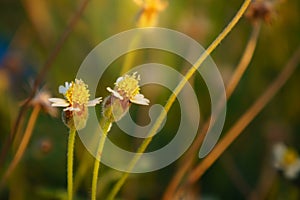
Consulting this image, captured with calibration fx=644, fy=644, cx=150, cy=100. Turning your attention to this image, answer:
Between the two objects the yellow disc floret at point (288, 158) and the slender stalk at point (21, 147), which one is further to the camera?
the yellow disc floret at point (288, 158)

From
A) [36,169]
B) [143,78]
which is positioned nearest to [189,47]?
[143,78]

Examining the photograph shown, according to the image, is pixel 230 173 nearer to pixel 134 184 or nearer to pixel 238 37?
pixel 134 184

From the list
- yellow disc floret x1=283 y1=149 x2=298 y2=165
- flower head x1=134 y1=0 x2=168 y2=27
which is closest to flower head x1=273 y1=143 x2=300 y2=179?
yellow disc floret x1=283 y1=149 x2=298 y2=165

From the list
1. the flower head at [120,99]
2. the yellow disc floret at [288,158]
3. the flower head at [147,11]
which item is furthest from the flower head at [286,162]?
the flower head at [120,99]

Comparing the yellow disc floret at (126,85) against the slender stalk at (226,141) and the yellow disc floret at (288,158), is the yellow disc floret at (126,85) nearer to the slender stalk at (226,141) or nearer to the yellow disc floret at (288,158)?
the slender stalk at (226,141)

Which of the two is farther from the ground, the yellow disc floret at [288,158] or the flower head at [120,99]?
the yellow disc floret at [288,158]

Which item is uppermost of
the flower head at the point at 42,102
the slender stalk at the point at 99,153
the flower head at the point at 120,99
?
the flower head at the point at 42,102

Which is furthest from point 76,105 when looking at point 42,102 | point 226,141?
point 226,141
